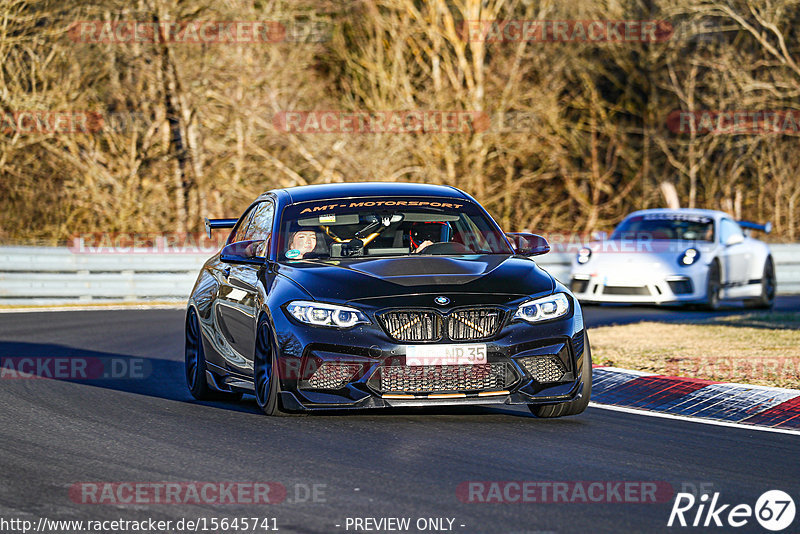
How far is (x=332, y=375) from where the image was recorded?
25.4 feet

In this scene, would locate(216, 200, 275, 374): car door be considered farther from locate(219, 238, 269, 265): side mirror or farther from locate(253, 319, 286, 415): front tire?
locate(253, 319, 286, 415): front tire

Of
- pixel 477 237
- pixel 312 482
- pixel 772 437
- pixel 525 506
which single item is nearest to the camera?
pixel 525 506

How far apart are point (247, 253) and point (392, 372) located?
5.87 ft

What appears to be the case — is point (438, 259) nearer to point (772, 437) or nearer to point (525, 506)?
point (772, 437)

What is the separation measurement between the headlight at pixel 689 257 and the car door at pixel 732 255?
2.00 feet

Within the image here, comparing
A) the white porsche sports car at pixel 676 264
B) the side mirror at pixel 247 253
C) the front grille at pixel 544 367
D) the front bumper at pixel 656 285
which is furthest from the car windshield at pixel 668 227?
the front grille at pixel 544 367

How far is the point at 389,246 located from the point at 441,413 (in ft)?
3.96

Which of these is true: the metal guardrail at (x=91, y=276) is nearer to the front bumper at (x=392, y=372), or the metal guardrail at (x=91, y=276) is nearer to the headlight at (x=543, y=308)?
the front bumper at (x=392, y=372)

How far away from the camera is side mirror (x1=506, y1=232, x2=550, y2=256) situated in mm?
9071

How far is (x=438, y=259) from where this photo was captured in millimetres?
8516

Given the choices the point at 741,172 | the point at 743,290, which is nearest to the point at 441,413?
the point at 743,290

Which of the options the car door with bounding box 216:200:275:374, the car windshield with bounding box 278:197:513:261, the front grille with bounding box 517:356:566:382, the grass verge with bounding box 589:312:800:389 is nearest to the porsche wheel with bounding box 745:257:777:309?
the grass verge with bounding box 589:312:800:389

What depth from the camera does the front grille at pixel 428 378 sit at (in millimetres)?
7668

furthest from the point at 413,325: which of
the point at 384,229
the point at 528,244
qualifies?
the point at 528,244
